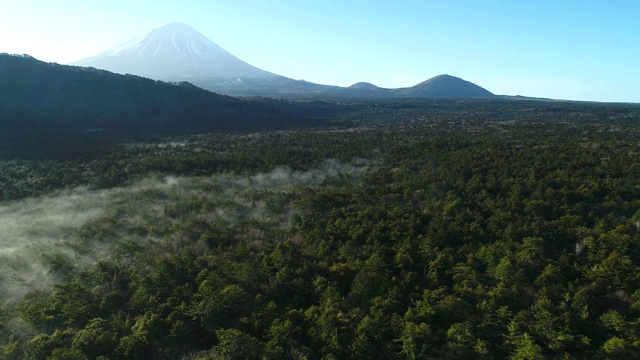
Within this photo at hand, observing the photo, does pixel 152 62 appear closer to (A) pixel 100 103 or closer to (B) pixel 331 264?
(A) pixel 100 103

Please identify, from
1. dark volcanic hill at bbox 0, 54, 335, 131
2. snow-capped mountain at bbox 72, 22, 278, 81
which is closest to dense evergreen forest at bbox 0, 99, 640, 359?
dark volcanic hill at bbox 0, 54, 335, 131

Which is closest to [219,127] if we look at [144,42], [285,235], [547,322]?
[285,235]

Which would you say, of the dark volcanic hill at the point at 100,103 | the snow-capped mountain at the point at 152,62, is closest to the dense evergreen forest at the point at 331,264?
the dark volcanic hill at the point at 100,103

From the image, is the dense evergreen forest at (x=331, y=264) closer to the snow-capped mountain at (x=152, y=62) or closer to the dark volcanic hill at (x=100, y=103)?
the dark volcanic hill at (x=100, y=103)

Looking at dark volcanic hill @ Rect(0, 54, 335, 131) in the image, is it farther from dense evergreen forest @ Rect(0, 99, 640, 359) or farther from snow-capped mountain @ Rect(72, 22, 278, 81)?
snow-capped mountain @ Rect(72, 22, 278, 81)

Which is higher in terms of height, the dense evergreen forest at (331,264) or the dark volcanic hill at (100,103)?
the dark volcanic hill at (100,103)

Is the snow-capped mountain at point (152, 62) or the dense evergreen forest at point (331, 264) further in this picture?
the snow-capped mountain at point (152, 62)

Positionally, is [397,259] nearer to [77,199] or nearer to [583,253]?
[583,253]
